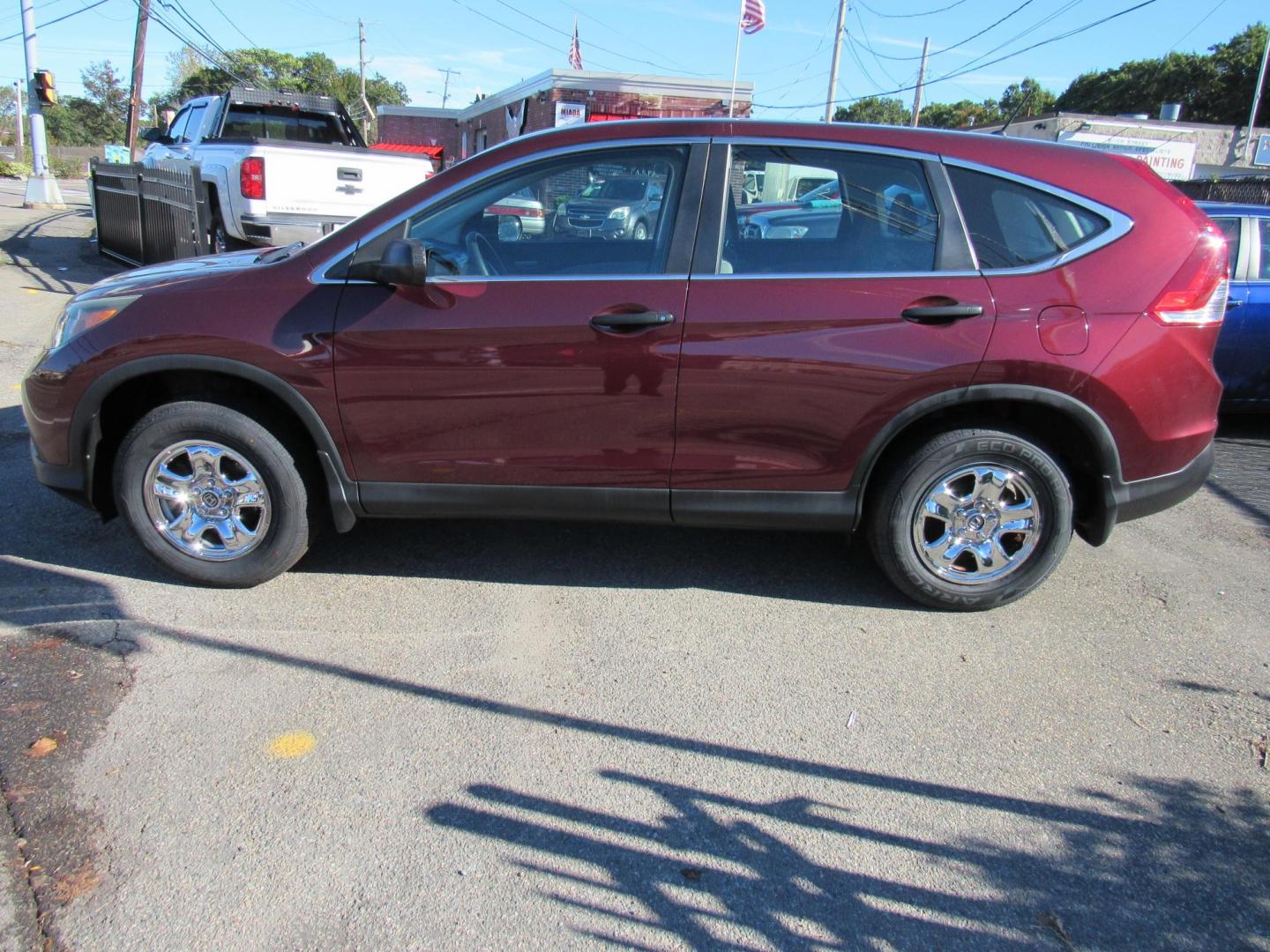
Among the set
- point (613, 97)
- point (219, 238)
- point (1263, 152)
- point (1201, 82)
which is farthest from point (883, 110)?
point (219, 238)

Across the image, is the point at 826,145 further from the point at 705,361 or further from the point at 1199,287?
the point at 1199,287

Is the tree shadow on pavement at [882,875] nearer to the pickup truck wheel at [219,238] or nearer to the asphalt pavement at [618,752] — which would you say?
the asphalt pavement at [618,752]

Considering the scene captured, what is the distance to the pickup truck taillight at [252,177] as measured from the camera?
9.12 m

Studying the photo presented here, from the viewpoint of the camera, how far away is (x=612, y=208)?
12.2 ft

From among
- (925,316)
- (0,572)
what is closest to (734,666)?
(925,316)

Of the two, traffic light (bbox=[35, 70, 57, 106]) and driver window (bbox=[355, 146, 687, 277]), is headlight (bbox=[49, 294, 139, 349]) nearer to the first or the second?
driver window (bbox=[355, 146, 687, 277])

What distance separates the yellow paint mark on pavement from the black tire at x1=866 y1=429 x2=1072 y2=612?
2283mm

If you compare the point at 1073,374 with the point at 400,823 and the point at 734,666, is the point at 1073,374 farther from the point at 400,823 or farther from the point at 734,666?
the point at 400,823

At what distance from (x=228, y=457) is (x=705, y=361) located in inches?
77.6

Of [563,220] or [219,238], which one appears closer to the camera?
[563,220]

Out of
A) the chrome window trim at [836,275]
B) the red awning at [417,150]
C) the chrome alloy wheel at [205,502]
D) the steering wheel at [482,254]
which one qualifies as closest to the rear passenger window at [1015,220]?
the chrome window trim at [836,275]

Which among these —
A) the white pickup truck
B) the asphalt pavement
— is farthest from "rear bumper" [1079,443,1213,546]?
the white pickup truck

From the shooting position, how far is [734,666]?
3.48 meters

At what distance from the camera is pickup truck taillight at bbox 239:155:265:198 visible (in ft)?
29.9
